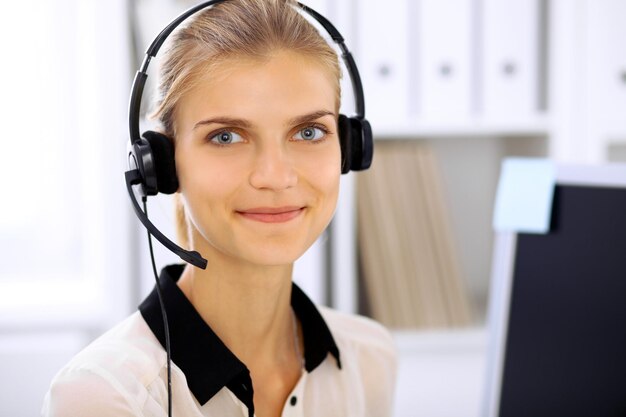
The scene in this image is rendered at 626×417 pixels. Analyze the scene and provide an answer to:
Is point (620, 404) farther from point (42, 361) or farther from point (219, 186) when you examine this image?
point (42, 361)

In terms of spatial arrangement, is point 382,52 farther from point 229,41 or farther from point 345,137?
point 229,41

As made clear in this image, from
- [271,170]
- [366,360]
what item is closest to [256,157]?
[271,170]

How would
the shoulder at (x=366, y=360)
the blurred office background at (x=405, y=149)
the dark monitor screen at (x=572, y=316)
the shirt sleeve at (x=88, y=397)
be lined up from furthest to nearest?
the blurred office background at (x=405, y=149) → the shoulder at (x=366, y=360) → the dark monitor screen at (x=572, y=316) → the shirt sleeve at (x=88, y=397)

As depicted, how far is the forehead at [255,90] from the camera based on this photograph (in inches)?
33.3

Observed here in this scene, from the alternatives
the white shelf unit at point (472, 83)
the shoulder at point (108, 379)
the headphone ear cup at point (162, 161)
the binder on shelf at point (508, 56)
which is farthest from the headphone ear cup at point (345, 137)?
the binder on shelf at point (508, 56)

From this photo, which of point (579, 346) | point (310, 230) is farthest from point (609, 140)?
point (310, 230)

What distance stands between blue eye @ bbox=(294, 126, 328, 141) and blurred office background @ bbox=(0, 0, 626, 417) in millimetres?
883

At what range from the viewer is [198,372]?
0.90 metres

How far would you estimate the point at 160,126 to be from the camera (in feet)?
3.12

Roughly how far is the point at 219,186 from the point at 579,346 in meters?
0.53

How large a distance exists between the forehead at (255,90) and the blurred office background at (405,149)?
35.7 inches

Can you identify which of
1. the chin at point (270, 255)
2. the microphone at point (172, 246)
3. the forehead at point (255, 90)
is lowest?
the chin at point (270, 255)

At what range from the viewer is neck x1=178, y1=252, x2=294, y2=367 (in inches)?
37.6

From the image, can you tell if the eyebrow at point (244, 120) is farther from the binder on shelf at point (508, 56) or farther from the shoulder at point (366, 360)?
the binder on shelf at point (508, 56)
